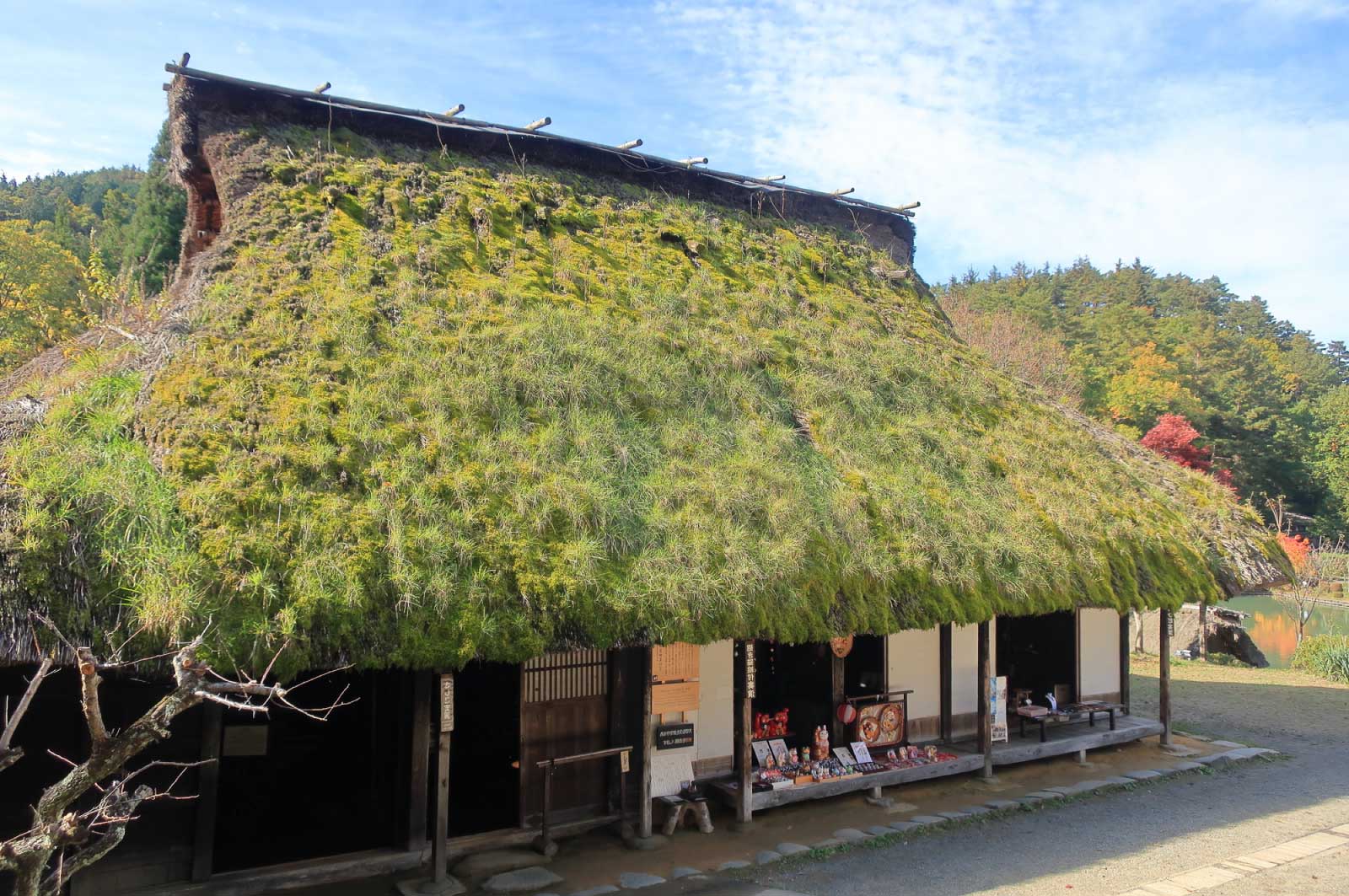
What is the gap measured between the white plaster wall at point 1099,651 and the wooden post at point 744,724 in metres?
6.27

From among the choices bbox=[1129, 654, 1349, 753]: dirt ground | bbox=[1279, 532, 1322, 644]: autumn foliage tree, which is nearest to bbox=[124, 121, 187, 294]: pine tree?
bbox=[1129, 654, 1349, 753]: dirt ground

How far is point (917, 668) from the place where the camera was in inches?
406

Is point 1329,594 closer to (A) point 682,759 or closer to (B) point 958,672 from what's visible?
(B) point 958,672

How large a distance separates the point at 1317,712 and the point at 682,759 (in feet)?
39.9

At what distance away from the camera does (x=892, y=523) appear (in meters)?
8.15

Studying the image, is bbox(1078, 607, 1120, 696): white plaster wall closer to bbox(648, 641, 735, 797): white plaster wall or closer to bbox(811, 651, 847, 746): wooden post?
bbox(811, 651, 847, 746): wooden post

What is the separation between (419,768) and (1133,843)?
628 cm

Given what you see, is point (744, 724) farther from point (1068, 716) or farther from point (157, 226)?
point (157, 226)

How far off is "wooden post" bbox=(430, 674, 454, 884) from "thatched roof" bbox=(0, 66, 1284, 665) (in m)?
1.00

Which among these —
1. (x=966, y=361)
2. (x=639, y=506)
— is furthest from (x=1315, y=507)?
(x=639, y=506)

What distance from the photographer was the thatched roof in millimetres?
5406

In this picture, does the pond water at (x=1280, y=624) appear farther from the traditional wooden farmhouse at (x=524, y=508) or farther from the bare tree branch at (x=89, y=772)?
the bare tree branch at (x=89, y=772)

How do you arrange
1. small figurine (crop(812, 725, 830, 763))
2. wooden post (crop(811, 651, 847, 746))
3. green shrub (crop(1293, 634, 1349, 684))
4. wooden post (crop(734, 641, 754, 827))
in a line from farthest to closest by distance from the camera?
1. green shrub (crop(1293, 634, 1349, 684))
2. wooden post (crop(811, 651, 847, 746))
3. small figurine (crop(812, 725, 830, 763))
4. wooden post (crop(734, 641, 754, 827))

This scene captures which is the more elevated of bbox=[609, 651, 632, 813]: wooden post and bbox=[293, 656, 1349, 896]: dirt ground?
bbox=[609, 651, 632, 813]: wooden post
